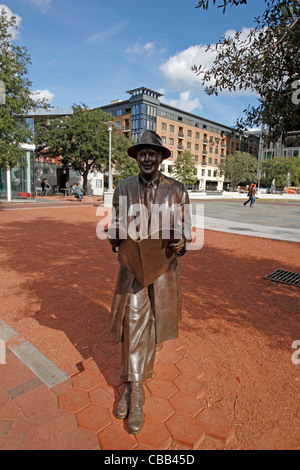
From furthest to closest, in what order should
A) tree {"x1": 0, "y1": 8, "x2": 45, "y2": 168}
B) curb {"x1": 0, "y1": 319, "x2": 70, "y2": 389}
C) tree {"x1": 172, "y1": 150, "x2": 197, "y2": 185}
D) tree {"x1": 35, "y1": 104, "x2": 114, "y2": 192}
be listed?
tree {"x1": 172, "y1": 150, "x2": 197, "y2": 185}
tree {"x1": 35, "y1": 104, "x2": 114, "y2": 192}
tree {"x1": 0, "y1": 8, "x2": 45, "y2": 168}
curb {"x1": 0, "y1": 319, "x2": 70, "y2": 389}

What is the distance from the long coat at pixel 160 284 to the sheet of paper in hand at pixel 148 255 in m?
0.13

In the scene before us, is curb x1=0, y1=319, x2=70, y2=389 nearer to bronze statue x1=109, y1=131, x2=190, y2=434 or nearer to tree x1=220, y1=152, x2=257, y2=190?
bronze statue x1=109, y1=131, x2=190, y2=434

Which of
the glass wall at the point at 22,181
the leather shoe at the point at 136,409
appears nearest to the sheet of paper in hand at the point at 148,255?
the leather shoe at the point at 136,409

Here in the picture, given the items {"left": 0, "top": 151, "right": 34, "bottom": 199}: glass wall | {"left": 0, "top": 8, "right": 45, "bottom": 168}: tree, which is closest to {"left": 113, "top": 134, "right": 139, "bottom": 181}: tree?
{"left": 0, "top": 151, "right": 34, "bottom": 199}: glass wall

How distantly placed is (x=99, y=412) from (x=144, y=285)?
1.03 metres

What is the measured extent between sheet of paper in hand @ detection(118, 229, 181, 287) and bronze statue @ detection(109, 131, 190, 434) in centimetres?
1

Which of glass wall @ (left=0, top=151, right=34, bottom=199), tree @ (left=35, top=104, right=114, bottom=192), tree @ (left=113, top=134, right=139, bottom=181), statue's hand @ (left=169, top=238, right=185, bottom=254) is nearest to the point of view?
statue's hand @ (left=169, top=238, right=185, bottom=254)

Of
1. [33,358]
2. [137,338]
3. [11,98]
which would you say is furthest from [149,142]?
[11,98]

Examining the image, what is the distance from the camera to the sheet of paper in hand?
6.08ft

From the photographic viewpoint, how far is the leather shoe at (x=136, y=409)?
2008 mm

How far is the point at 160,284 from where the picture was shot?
2309 mm

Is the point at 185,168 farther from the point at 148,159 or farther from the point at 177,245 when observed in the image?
the point at 177,245

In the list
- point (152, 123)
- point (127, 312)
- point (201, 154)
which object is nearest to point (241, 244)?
point (127, 312)
